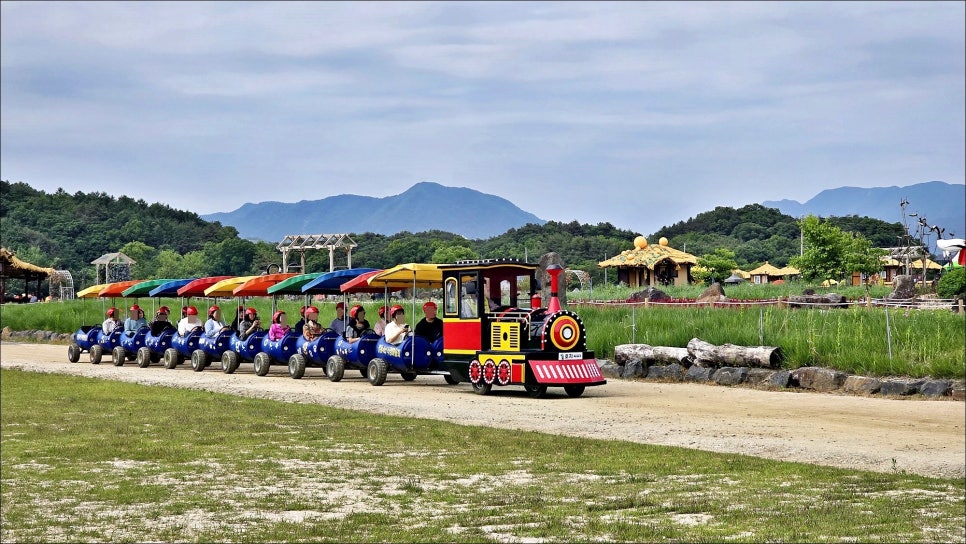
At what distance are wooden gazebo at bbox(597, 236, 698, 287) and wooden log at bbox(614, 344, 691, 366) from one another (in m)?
28.9

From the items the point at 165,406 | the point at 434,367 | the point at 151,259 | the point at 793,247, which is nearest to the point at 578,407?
the point at 434,367

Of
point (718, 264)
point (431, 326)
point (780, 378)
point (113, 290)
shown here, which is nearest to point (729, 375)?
point (780, 378)

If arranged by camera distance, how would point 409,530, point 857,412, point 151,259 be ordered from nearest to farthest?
point 409,530 → point 857,412 → point 151,259

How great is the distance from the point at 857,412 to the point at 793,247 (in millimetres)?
39056

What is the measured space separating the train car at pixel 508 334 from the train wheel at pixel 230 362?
9.31 meters

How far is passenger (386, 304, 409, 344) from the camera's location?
88.3ft

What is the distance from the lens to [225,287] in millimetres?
33062

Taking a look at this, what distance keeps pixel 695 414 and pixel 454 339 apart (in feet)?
22.9

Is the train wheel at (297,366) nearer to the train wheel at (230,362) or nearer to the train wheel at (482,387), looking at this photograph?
the train wheel at (230,362)

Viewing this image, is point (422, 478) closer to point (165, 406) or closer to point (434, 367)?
point (165, 406)

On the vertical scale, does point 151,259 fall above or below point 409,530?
above

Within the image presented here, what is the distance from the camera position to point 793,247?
56750 mm

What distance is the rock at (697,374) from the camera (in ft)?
86.7

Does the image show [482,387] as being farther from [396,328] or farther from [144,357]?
[144,357]
